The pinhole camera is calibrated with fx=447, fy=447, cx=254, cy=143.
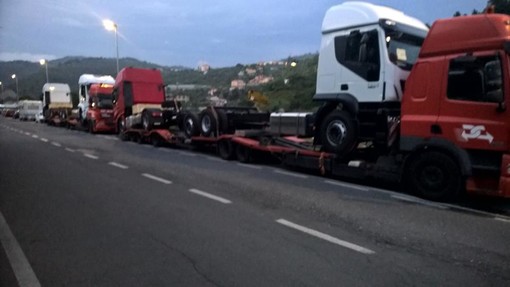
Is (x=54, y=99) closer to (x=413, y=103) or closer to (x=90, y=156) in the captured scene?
(x=90, y=156)

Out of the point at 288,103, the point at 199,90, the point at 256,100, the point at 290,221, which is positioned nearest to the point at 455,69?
the point at 290,221

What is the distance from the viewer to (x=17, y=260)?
15.3 feet

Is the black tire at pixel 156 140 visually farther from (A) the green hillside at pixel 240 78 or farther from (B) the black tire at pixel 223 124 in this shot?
(B) the black tire at pixel 223 124

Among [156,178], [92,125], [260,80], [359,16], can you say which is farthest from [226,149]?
[260,80]

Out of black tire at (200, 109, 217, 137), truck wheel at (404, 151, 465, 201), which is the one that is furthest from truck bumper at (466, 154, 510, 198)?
black tire at (200, 109, 217, 137)

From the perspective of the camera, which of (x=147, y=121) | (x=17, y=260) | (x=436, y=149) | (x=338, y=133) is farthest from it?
(x=147, y=121)

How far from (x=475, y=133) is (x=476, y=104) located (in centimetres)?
47

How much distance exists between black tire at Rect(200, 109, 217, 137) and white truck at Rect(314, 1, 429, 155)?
4.85 m

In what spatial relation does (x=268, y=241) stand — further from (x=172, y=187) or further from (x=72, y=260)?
(x=172, y=187)

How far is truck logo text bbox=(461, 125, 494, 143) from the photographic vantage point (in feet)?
22.9

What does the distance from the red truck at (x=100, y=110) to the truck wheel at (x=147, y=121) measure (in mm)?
7287

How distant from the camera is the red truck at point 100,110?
82.5 feet

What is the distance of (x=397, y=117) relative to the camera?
8.66 metres

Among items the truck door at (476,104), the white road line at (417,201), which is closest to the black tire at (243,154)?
the white road line at (417,201)
